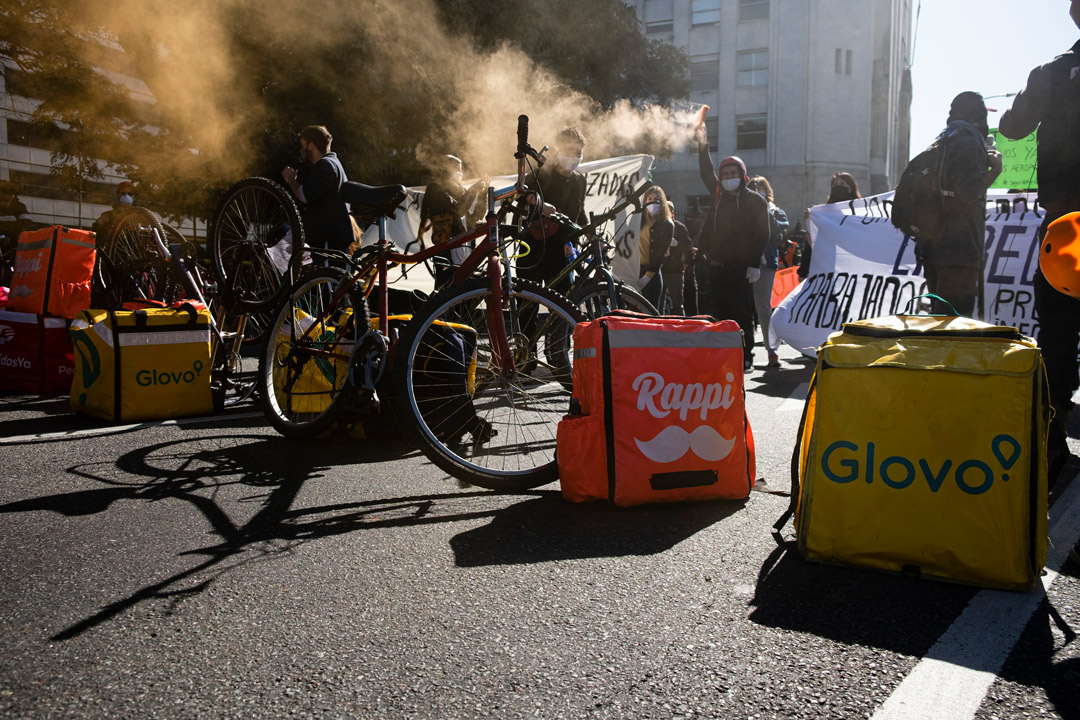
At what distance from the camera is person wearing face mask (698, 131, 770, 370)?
7738 millimetres

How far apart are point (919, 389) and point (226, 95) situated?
1153 cm

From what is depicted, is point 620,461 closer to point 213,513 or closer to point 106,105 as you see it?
point 213,513

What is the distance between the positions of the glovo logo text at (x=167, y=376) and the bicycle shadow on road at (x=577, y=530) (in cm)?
278

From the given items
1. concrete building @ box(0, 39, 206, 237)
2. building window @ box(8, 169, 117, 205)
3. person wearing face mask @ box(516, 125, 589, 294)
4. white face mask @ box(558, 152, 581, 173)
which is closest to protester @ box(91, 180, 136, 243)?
person wearing face mask @ box(516, 125, 589, 294)

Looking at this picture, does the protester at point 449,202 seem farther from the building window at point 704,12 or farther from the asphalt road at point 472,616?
the building window at point 704,12

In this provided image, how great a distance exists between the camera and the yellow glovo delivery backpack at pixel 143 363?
500 cm

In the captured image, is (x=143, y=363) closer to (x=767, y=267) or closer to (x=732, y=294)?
(x=732, y=294)

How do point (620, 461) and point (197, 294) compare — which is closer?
point (620, 461)

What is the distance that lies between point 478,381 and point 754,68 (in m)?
36.2

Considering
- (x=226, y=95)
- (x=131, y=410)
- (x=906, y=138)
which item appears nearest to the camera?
(x=131, y=410)

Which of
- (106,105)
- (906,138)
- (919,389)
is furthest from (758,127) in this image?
(919,389)

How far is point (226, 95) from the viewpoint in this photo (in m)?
12.0

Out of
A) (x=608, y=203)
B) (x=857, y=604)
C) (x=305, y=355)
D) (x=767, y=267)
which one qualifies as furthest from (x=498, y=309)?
(x=608, y=203)

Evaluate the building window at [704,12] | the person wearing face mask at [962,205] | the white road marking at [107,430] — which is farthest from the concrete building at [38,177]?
the building window at [704,12]
